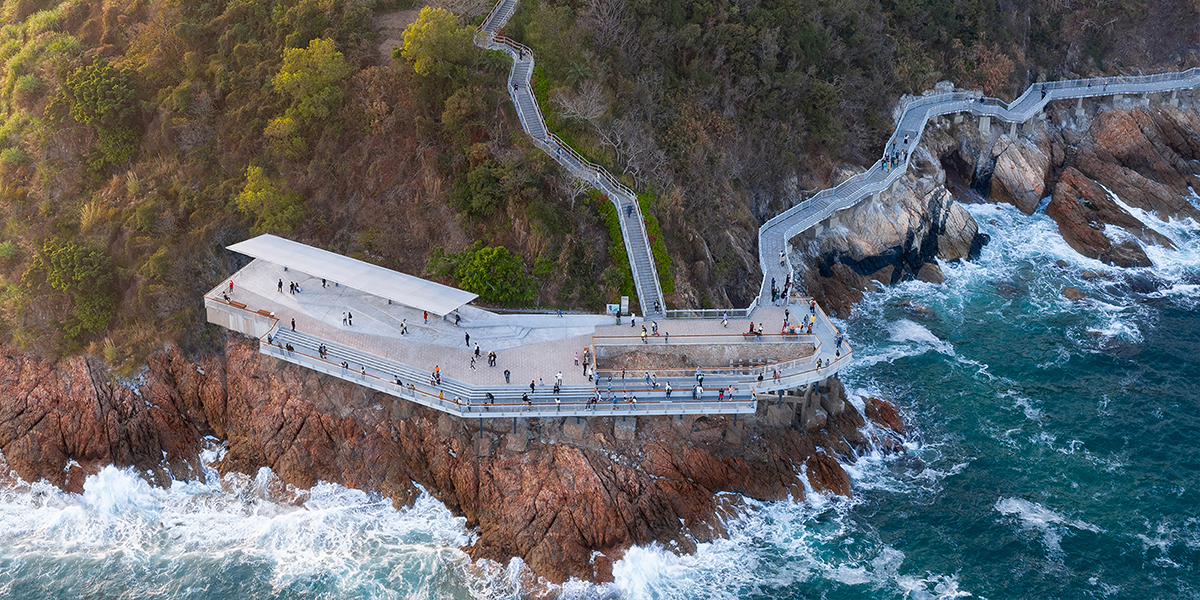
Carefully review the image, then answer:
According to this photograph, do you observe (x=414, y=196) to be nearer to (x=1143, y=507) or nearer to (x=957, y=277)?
(x=957, y=277)

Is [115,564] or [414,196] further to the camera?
[414,196]

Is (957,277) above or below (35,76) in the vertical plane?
below

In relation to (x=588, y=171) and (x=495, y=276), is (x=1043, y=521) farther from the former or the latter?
(x=495, y=276)

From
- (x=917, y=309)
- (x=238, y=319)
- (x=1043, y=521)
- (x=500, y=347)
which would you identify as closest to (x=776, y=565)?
(x=1043, y=521)

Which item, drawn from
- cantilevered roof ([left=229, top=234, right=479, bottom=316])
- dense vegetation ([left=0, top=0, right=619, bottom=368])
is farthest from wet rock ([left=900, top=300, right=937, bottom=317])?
cantilevered roof ([left=229, top=234, right=479, bottom=316])

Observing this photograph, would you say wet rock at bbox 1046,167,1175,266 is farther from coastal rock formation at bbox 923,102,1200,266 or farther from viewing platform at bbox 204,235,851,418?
viewing platform at bbox 204,235,851,418

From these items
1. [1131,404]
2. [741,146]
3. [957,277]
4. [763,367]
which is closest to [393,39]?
[741,146]

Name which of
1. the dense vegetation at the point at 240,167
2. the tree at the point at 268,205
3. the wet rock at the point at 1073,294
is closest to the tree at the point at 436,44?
the dense vegetation at the point at 240,167
